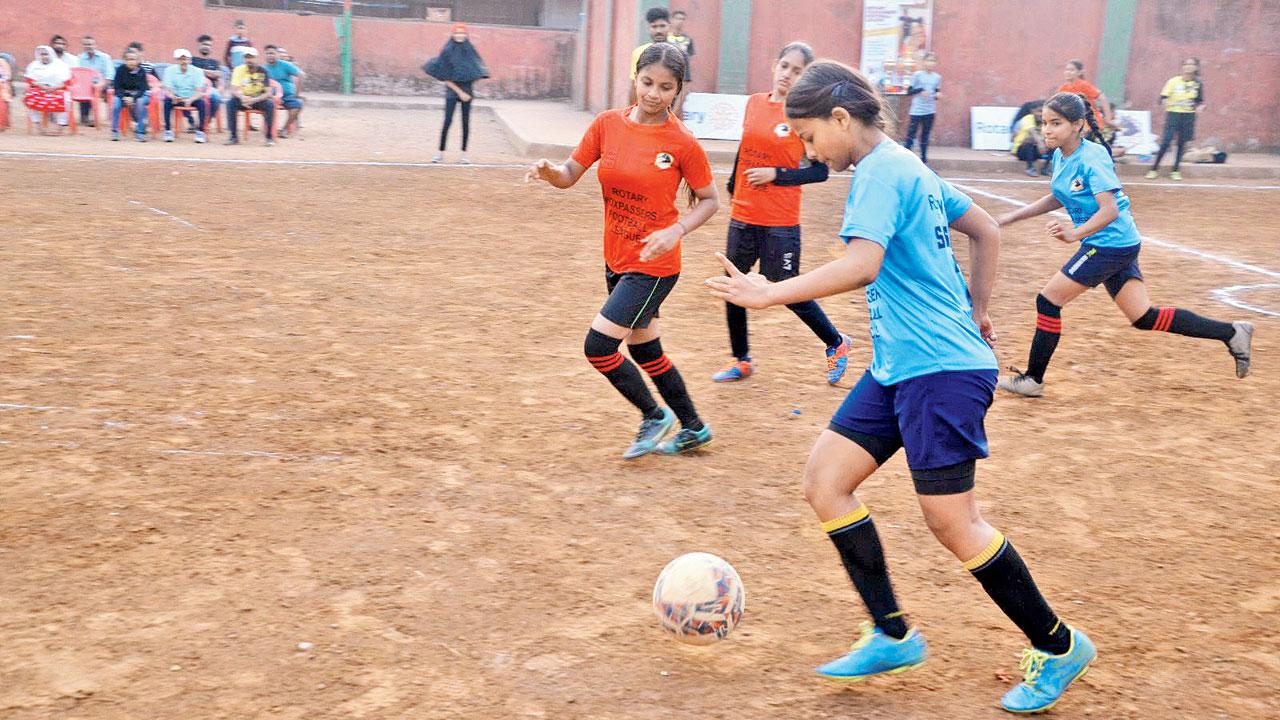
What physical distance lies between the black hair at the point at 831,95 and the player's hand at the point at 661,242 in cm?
151

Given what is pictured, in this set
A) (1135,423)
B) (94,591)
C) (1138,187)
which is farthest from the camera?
(1138,187)

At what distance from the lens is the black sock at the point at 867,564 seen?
12.6 feet

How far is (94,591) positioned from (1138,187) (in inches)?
710

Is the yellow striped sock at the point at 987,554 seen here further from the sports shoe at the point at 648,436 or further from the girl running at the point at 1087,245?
the girl running at the point at 1087,245

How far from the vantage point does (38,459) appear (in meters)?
5.63

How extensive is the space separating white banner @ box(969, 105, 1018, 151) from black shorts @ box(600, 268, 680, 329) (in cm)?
1816

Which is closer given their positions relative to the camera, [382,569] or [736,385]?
[382,569]

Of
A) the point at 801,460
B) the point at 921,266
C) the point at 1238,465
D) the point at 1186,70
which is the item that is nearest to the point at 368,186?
the point at 801,460

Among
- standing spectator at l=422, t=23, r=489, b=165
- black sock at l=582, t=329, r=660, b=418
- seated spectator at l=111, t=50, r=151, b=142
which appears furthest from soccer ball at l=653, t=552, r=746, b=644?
seated spectator at l=111, t=50, r=151, b=142

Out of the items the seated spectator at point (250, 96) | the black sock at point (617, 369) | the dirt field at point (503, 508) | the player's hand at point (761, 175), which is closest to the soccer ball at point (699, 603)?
the dirt field at point (503, 508)

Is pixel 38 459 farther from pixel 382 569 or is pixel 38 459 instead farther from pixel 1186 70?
pixel 1186 70

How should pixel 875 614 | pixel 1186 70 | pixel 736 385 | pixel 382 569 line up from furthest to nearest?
pixel 1186 70
pixel 736 385
pixel 382 569
pixel 875 614

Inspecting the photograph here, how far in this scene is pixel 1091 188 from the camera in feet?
22.9

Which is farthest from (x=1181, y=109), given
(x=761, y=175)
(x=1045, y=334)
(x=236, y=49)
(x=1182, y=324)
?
(x=236, y=49)
